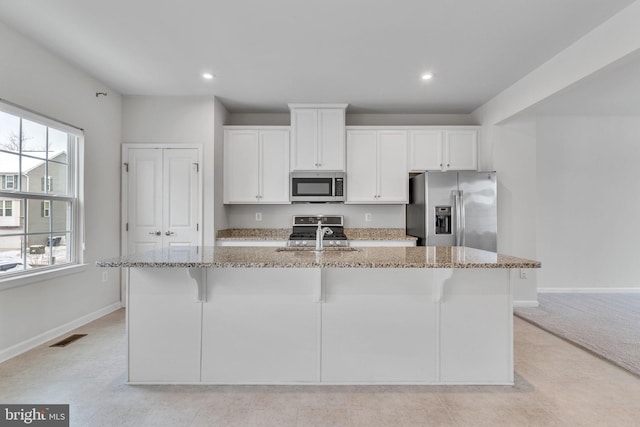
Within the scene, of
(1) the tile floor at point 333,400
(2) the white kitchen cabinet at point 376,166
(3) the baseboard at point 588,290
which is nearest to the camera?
(1) the tile floor at point 333,400

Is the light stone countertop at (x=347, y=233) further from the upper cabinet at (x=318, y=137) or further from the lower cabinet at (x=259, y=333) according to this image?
the lower cabinet at (x=259, y=333)

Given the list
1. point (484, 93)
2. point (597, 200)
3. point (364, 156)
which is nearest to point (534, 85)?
point (484, 93)

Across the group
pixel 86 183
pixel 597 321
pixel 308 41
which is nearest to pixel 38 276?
pixel 86 183

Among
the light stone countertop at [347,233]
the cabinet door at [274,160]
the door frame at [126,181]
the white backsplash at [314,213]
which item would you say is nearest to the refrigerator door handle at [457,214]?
the light stone countertop at [347,233]

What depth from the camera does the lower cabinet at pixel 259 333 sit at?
2170 mm

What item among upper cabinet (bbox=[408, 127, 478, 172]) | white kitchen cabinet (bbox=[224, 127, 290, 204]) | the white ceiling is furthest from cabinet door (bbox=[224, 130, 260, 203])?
upper cabinet (bbox=[408, 127, 478, 172])

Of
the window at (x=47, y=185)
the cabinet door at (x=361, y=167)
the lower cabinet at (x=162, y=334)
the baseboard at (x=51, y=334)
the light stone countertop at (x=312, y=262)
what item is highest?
the cabinet door at (x=361, y=167)

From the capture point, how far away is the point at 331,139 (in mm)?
4312

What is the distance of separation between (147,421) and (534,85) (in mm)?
4081

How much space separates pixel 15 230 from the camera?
8.93ft

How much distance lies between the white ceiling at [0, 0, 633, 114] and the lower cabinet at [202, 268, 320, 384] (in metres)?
1.79

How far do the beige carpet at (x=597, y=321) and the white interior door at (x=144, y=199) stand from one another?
14.0ft

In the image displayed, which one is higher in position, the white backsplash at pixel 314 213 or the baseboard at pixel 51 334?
the white backsplash at pixel 314 213

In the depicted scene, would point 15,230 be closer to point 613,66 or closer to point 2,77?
point 2,77
